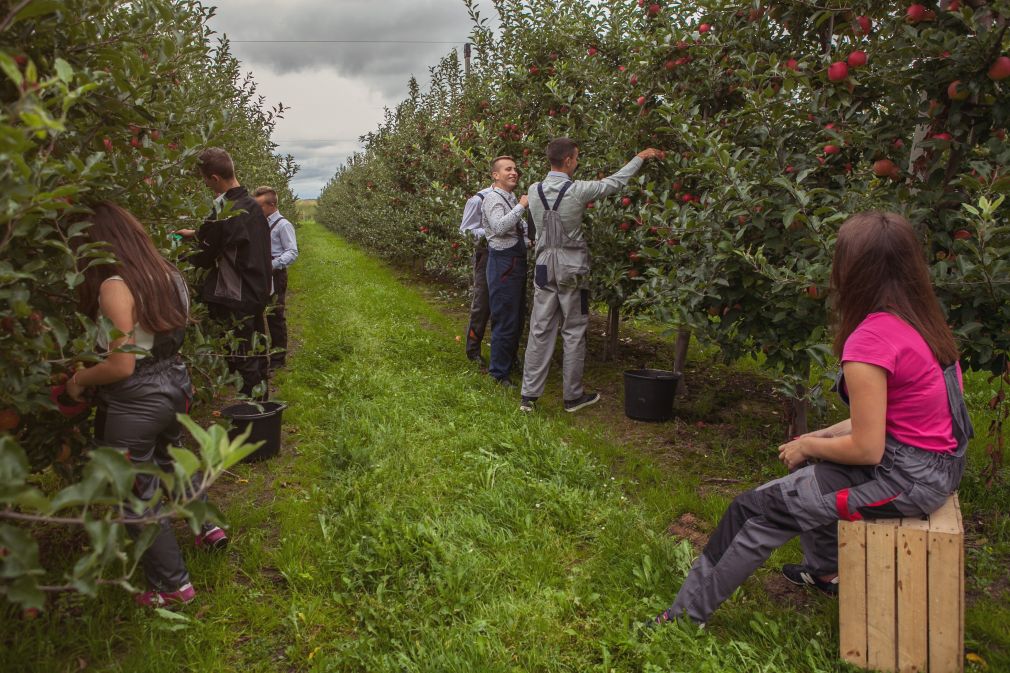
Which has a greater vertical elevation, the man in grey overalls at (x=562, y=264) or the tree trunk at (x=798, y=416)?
the man in grey overalls at (x=562, y=264)

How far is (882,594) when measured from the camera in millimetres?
2322

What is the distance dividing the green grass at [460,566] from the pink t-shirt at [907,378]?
2.87 ft

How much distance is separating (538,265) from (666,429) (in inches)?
64.7

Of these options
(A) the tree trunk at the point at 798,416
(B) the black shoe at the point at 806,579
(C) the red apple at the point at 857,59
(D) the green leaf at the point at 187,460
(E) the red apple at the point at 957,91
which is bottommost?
(B) the black shoe at the point at 806,579

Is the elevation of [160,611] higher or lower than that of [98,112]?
lower

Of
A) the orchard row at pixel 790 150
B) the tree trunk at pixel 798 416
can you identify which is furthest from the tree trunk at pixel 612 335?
the tree trunk at pixel 798 416

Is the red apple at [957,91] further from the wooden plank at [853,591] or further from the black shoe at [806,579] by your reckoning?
the black shoe at [806,579]

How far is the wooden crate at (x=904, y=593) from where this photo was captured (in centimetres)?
225

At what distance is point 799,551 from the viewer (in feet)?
10.7

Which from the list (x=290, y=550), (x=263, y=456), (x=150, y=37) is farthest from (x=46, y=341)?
(x=263, y=456)

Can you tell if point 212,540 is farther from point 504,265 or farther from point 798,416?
point 504,265

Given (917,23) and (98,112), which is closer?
(98,112)

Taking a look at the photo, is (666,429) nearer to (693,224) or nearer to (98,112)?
(693,224)

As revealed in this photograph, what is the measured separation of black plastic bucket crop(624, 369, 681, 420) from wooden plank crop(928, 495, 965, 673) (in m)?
2.92
